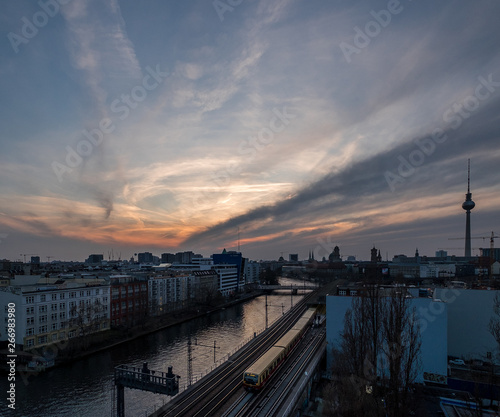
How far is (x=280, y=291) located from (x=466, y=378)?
2436 inches

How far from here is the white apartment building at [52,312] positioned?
84.8ft

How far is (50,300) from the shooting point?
2833 centimetres

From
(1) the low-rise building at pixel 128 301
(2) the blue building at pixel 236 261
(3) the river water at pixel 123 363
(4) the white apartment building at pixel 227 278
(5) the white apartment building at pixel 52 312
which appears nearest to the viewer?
(3) the river water at pixel 123 363

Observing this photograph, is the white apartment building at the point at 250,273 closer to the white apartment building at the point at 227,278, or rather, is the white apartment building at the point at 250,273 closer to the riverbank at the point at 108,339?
the white apartment building at the point at 227,278

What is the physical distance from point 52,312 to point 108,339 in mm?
5796

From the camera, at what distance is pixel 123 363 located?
25.7m

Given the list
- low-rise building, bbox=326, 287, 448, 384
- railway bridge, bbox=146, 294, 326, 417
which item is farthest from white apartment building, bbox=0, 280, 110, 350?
low-rise building, bbox=326, 287, 448, 384

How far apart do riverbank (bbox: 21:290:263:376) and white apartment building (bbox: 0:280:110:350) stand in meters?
1.14

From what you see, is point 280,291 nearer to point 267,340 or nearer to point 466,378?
point 267,340

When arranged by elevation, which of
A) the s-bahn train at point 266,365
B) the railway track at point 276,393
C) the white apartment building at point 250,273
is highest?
the s-bahn train at point 266,365

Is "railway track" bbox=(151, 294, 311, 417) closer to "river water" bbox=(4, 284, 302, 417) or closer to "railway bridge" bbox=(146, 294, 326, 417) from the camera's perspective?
"railway bridge" bbox=(146, 294, 326, 417)

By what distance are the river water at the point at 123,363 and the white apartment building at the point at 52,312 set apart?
3967 mm

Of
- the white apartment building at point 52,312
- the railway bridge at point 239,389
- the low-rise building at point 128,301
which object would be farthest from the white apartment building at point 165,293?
the railway bridge at point 239,389

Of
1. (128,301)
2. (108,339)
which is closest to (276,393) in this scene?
(108,339)
